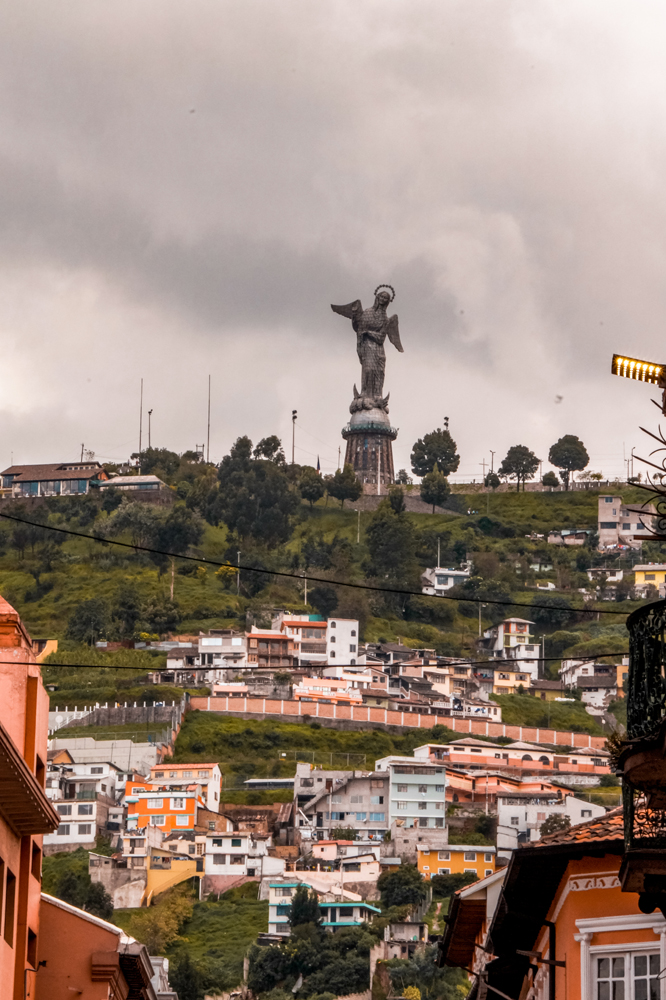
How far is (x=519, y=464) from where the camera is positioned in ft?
636

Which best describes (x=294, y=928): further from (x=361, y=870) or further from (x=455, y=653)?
(x=455, y=653)

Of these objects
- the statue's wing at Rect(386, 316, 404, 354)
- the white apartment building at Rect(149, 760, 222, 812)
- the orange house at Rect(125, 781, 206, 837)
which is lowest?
the orange house at Rect(125, 781, 206, 837)

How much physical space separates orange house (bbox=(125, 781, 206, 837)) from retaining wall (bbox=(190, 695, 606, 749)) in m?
21.6

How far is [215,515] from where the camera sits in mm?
175000

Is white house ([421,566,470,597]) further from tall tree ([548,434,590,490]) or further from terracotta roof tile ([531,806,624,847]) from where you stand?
terracotta roof tile ([531,806,624,847])

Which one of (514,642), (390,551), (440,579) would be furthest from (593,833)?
(440,579)

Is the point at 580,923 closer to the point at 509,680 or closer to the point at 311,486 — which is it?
the point at 509,680

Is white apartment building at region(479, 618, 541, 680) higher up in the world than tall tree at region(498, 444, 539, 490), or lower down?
lower down

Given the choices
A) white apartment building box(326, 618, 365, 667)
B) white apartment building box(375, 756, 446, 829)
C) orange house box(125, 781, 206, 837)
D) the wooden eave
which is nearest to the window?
the wooden eave

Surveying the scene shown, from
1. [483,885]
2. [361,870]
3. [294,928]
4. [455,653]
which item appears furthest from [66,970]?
[455,653]

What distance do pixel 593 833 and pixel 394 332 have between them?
180786 mm

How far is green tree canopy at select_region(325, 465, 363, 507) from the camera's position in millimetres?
183625

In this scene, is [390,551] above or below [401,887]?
above

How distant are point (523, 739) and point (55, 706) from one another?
34.2 m
